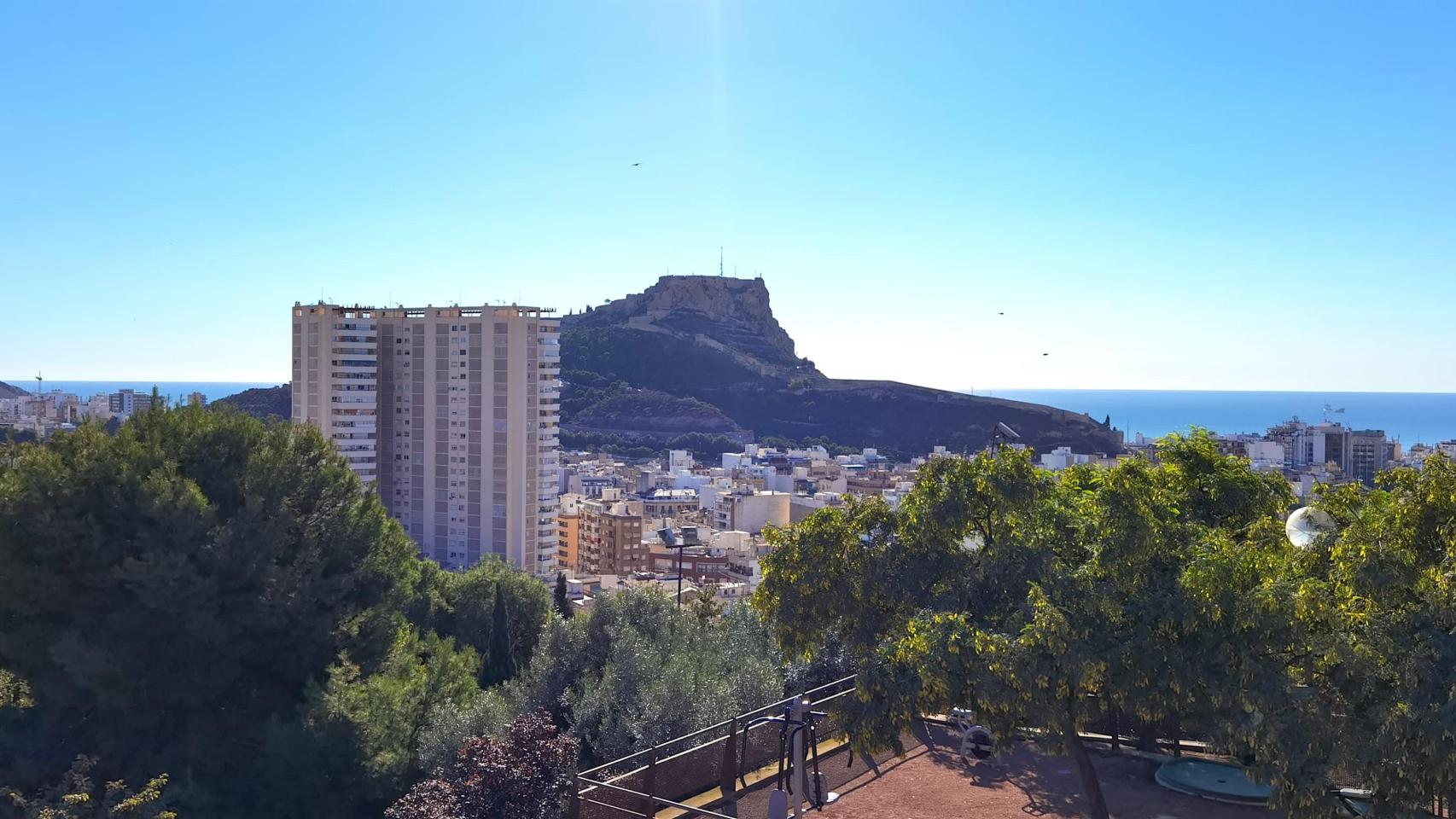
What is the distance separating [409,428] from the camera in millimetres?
42781

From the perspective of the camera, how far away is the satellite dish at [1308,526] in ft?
20.9

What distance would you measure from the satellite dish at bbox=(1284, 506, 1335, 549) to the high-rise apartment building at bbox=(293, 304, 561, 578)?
118 ft

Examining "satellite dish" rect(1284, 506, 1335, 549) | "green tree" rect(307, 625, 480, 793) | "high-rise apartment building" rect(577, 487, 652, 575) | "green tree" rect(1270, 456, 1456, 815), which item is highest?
"satellite dish" rect(1284, 506, 1335, 549)

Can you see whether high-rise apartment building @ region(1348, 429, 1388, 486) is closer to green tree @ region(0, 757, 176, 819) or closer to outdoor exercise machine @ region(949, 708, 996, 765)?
outdoor exercise machine @ region(949, 708, 996, 765)

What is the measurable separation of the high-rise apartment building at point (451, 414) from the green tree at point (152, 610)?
29441 millimetres

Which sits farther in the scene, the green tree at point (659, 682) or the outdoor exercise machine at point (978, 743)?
the green tree at point (659, 682)

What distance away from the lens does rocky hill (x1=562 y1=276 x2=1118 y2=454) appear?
110 meters

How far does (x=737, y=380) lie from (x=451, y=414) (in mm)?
81094

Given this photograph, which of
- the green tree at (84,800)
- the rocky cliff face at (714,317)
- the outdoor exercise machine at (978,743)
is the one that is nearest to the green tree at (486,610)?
the green tree at (84,800)

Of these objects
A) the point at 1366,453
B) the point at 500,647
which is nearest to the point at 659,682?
the point at 500,647

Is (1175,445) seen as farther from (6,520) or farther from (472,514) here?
(472,514)

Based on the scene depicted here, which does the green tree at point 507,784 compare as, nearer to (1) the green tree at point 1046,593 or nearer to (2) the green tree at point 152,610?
(1) the green tree at point 1046,593

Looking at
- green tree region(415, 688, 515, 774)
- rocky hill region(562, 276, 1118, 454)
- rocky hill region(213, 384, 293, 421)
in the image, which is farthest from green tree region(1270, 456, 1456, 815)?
rocky hill region(562, 276, 1118, 454)

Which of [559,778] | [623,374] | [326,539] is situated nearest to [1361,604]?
[559,778]
